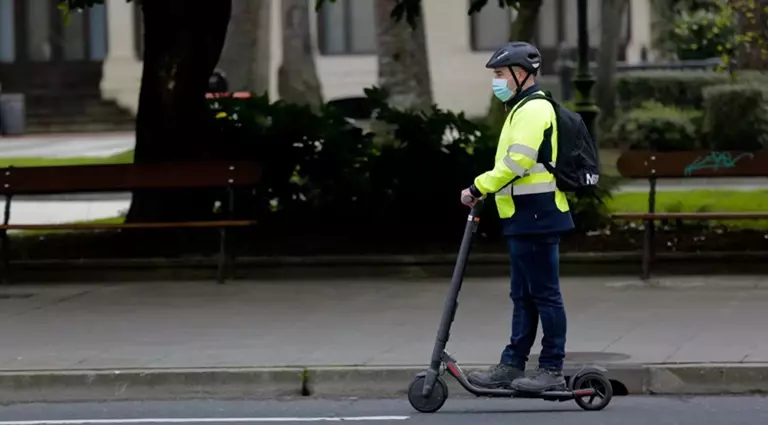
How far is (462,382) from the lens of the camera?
736 cm

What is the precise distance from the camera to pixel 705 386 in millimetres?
8141

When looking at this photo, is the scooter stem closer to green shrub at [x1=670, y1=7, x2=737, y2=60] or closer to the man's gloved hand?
the man's gloved hand

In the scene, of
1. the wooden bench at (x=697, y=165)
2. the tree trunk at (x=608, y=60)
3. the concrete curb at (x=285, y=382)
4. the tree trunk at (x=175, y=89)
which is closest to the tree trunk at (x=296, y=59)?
the tree trunk at (x=608, y=60)

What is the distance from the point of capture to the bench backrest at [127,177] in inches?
484

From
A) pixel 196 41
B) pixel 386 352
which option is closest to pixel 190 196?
pixel 196 41

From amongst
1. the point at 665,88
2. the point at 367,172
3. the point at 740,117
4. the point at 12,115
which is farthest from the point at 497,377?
the point at 12,115

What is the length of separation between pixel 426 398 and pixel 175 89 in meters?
6.87

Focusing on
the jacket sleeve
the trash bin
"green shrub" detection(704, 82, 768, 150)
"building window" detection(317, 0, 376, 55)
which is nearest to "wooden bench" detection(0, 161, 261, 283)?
the jacket sleeve

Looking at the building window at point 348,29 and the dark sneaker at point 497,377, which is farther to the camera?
the building window at point 348,29

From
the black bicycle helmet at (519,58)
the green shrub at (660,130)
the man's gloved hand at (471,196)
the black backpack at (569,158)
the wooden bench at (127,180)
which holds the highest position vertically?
the black bicycle helmet at (519,58)

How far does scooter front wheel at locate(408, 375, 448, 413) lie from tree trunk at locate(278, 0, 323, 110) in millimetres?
25100

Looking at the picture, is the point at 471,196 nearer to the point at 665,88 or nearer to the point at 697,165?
the point at 697,165

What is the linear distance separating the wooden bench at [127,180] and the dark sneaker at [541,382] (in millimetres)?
5081

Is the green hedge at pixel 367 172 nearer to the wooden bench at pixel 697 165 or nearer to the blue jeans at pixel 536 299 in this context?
the wooden bench at pixel 697 165
